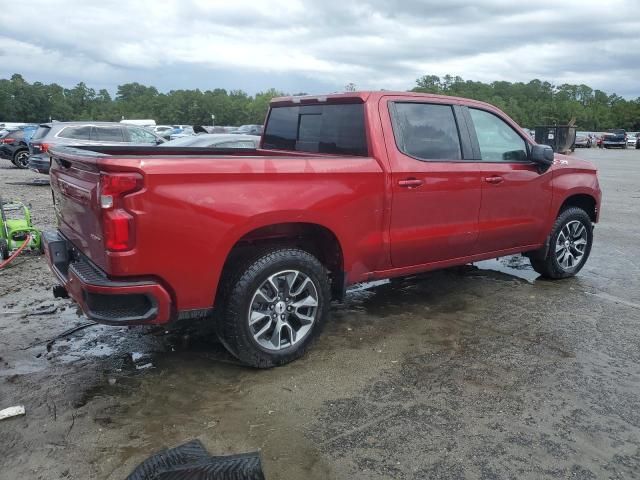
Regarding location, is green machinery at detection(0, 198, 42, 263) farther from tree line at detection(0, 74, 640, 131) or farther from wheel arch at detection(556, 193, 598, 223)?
tree line at detection(0, 74, 640, 131)

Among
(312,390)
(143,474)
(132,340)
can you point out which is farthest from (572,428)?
(132,340)

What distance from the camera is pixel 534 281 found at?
20.3ft

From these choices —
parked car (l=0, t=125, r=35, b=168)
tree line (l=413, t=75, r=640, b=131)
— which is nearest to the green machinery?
parked car (l=0, t=125, r=35, b=168)

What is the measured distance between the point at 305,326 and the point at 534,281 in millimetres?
3288

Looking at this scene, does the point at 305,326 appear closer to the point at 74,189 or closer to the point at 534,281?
the point at 74,189

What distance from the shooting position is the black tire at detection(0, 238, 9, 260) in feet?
21.5

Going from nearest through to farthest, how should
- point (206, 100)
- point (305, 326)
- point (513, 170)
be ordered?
point (305, 326) < point (513, 170) < point (206, 100)

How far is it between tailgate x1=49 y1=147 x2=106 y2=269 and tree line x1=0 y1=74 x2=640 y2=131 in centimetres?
8427

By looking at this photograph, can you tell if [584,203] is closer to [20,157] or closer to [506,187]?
[506,187]

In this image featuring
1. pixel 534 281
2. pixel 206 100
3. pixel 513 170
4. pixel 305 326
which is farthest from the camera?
pixel 206 100

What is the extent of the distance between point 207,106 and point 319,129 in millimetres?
105263

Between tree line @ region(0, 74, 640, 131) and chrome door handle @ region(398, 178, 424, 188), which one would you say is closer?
chrome door handle @ region(398, 178, 424, 188)

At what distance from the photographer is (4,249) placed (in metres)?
6.56

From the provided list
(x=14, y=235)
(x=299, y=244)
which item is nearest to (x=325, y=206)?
(x=299, y=244)
